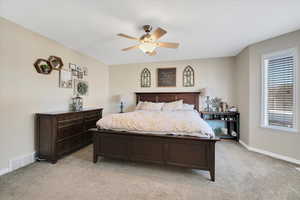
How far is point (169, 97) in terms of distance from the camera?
4.68 m

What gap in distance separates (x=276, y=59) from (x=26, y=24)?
507cm

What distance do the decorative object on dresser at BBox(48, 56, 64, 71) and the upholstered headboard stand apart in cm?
252

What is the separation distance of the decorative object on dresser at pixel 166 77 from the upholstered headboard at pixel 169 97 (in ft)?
1.16

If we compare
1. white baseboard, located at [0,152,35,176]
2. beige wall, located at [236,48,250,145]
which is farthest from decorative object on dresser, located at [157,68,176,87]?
white baseboard, located at [0,152,35,176]

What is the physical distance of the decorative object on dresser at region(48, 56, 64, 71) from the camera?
9.86 feet

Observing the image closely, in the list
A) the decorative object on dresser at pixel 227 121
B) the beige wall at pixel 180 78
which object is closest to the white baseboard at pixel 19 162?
the beige wall at pixel 180 78

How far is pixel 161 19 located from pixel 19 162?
355 centimetres

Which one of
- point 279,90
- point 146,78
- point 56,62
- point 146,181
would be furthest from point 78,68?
point 279,90

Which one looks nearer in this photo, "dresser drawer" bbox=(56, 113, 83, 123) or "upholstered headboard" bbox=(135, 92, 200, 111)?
"dresser drawer" bbox=(56, 113, 83, 123)

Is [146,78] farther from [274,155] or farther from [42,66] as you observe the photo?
[274,155]

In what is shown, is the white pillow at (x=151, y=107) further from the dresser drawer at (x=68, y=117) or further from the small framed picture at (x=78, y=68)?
the small framed picture at (x=78, y=68)

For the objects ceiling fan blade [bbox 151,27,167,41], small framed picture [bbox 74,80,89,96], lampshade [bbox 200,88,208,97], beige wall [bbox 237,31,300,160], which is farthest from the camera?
lampshade [bbox 200,88,208,97]

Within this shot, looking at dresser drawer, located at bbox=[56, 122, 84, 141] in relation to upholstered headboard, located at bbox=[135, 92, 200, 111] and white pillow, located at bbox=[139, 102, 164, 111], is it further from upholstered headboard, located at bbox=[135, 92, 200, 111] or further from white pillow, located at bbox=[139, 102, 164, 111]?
upholstered headboard, located at bbox=[135, 92, 200, 111]

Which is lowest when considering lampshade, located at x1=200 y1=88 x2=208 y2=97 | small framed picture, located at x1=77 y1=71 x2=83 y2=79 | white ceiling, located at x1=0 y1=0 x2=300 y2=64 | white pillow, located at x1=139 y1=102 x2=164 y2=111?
white pillow, located at x1=139 y1=102 x2=164 y2=111
